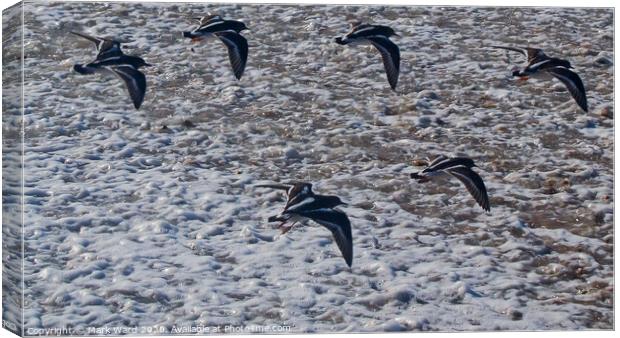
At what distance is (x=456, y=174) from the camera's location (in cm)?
877

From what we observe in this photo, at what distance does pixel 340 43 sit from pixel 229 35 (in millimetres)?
717

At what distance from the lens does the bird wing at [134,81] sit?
8586 millimetres

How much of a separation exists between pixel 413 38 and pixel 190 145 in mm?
1615

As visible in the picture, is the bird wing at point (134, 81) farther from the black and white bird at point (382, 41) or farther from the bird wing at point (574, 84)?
the bird wing at point (574, 84)

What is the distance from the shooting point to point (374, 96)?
29.1 ft

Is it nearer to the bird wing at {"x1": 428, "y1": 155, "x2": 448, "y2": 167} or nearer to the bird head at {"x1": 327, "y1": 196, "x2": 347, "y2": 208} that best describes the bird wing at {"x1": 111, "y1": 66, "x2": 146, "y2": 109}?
the bird head at {"x1": 327, "y1": 196, "x2": 347, "y2": 208}

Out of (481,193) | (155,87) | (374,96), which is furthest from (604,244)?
(155,87)

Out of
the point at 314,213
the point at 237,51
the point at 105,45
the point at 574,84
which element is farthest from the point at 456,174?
the point at 105,45

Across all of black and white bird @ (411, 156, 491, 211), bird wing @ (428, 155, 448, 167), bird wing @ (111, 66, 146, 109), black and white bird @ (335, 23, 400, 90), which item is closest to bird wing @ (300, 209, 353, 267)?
black and white bird @ (411, 156, 491, 211)

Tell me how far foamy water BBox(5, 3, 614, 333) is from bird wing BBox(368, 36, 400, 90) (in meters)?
0.05

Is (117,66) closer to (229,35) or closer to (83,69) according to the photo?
(83,69)

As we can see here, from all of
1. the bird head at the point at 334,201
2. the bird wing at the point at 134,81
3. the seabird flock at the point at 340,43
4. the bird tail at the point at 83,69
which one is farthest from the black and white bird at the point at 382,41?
the bird tail at the point at 83,69

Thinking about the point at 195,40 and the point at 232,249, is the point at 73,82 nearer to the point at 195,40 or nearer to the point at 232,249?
the point at 195,40

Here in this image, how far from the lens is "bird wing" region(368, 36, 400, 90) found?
8.92 m
